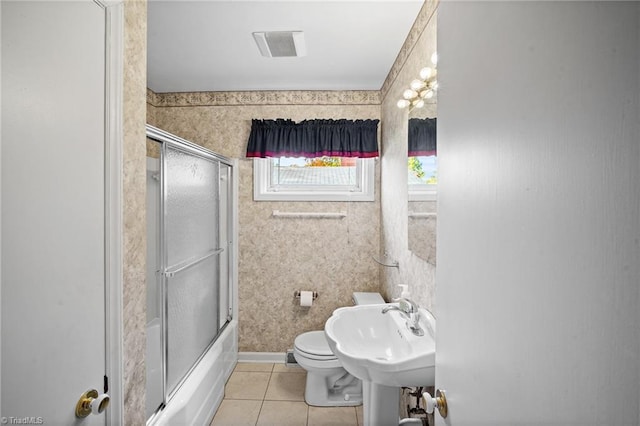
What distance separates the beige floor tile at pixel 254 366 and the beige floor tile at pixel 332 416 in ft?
2.25

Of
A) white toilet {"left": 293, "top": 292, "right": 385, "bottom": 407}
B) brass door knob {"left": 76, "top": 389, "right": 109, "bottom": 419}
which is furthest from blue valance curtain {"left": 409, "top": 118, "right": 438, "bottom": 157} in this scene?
brass door knob {"left": 76, "top": 389, "right": 109, "bottom": 419}

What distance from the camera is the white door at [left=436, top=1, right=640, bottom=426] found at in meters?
0.35

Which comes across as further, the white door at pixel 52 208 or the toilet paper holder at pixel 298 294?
the toilet paper holder at pixel 298 294

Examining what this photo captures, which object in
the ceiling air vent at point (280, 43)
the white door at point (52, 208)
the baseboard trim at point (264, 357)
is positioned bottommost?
the baseboard trim at point (264, 357)

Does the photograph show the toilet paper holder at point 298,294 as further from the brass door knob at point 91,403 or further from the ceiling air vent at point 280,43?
the brass door knob at point 91,403

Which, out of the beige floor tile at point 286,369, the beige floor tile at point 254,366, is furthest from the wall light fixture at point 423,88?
the beige floor tile at point 254,366

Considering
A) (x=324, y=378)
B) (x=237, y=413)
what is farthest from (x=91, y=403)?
(x=324, y=378)

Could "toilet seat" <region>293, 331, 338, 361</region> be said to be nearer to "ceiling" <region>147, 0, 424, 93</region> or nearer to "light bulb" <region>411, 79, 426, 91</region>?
"light bulb" <region>411, 79, 426, 91</region>

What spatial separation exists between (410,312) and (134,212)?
1.33 meters

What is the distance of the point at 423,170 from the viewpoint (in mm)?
1688

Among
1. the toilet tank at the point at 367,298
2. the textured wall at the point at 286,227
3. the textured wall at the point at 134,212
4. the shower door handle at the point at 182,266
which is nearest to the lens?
the textured wall at the point at 134,212

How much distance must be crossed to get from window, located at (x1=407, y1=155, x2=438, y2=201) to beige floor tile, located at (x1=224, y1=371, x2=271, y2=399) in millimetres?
1855

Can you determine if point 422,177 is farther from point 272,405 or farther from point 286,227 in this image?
point 272,405

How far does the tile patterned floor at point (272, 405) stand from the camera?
7.19 feet
